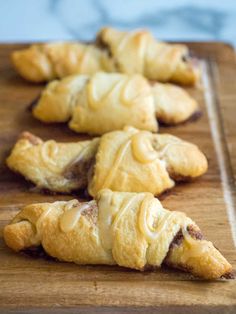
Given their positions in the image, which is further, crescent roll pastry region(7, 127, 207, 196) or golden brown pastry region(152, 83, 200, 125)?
golden brown pastry region(152, 83, 200, 125)

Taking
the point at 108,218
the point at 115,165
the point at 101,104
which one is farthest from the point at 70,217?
the point at 101,104

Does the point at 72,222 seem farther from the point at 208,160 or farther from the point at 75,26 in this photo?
the point at 75,26

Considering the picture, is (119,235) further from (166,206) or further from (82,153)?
(82,153)

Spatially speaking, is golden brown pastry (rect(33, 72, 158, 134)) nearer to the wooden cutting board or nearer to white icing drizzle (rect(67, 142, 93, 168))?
the wooden cutting board

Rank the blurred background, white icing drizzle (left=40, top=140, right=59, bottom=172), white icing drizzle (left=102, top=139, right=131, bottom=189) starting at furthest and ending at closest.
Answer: the blurred background → white icing drizzle (left=40, top=140, right=59, bottom=172) → white icing drizzle (left=102, top=139, right=131, bottom=189)

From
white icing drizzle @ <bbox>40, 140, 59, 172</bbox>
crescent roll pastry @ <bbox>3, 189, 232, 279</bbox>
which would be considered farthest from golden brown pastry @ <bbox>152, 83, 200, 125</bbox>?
crescent roll pastry @ <bbox>3, 189, 232, 279</bbox>

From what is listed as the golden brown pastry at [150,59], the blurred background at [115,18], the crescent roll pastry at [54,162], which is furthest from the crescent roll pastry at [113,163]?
the blurred background at [115,18]
